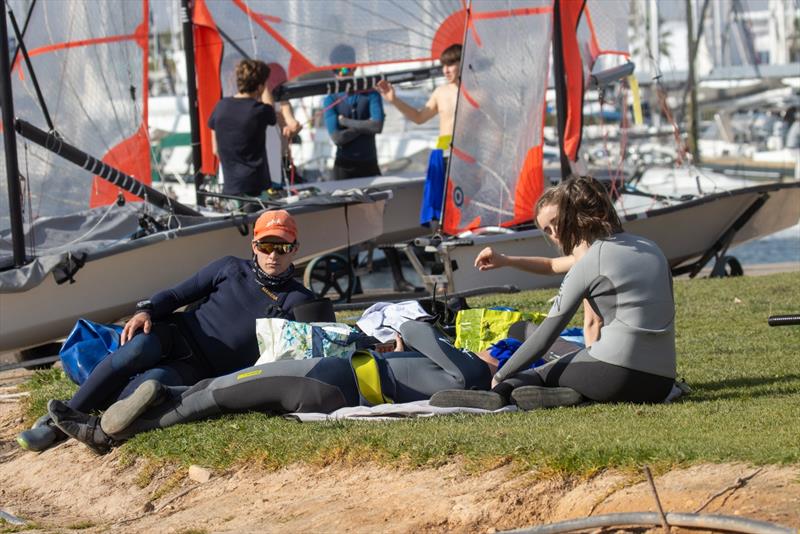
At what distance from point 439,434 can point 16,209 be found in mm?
5103

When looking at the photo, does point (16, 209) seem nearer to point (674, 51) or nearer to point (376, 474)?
point (376, 474)

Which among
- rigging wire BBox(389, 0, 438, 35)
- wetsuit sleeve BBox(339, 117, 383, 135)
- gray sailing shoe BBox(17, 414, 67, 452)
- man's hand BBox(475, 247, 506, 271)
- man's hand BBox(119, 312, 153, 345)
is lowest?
gray sailing shoe BBox(17, 414, 67, 452)

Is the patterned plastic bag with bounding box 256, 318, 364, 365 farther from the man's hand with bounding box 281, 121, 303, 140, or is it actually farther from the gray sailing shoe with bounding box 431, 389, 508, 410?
the man's hand with bounding box 281, 121, 303, 140

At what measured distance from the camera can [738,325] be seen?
31.1ft

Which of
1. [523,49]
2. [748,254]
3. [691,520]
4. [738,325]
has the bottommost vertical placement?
[748,254]

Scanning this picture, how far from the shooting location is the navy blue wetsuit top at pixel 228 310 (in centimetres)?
705

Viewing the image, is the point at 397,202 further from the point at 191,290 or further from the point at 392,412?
the point at 392,412

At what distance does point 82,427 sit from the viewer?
6.70m

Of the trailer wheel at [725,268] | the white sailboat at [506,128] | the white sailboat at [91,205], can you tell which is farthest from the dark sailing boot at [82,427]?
the trailer wheel at [725,268]

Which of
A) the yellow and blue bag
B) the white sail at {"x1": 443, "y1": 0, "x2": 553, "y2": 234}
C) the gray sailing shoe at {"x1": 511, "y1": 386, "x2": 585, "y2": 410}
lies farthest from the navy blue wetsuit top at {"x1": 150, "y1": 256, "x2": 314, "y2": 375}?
the white sail at {"x1": 443, "y1": 0, "x2": 553, "y2": 234}

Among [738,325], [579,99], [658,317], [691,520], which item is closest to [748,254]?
[579,99]

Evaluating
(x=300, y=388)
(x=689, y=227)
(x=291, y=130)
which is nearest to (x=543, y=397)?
(x=300, y=388)

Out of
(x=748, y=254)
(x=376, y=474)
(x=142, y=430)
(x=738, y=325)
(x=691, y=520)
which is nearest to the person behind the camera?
(x=691, y=520)

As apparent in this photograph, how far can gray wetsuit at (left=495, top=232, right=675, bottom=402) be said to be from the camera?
6.16 metres
